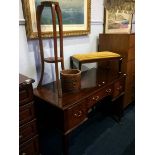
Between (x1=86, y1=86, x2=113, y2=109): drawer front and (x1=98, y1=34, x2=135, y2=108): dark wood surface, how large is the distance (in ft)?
1.57

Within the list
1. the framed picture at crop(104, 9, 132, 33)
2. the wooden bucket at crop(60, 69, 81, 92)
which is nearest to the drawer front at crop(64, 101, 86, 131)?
the wooden bucket at crop(60, 69, 81, 92)

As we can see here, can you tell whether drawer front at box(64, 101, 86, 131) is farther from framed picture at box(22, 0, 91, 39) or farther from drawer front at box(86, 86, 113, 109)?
framed picture at box(22, 0, 91, 39)

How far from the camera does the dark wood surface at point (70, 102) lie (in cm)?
128

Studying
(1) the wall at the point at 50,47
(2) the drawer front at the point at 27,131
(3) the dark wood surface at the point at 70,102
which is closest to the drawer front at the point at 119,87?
(3) the dark wood surface at the point at 70,102

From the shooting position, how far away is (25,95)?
1066 mm

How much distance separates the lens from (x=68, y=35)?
1.77 m

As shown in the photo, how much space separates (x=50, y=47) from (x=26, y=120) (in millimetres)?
813

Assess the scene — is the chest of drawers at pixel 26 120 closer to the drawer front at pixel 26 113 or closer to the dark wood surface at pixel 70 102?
the drawer front at pixel 26 113

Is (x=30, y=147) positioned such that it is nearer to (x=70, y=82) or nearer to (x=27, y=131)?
(x=27, y=131)

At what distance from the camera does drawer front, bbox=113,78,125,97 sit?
183 centimetres

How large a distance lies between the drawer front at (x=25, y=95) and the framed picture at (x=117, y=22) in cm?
152

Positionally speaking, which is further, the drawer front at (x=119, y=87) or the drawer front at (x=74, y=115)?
the drawer front at (x=119, y=87)
